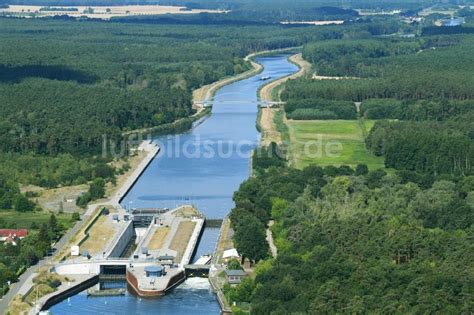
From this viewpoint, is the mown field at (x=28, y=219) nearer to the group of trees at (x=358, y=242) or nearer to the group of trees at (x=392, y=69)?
the group of trees at (x=358, y=242)

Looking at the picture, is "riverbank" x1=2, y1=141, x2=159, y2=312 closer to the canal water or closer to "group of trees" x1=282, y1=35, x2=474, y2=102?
the canal water

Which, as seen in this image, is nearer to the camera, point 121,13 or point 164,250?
point 164,250

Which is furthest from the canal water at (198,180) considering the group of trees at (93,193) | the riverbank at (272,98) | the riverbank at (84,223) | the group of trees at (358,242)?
the group of trees at (358,242)

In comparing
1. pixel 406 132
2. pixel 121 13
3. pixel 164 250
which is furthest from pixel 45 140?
pixel 121 13

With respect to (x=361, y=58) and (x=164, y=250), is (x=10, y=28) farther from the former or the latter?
(x=164, y=250)

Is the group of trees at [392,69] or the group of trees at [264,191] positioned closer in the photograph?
the group of trees at [264,191]

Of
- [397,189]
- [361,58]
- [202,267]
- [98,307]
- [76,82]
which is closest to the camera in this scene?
[98,307]

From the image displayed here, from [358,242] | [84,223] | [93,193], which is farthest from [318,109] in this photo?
[358,242]

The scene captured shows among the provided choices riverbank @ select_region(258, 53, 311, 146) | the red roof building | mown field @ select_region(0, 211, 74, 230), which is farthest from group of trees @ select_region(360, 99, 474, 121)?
the red roof building
